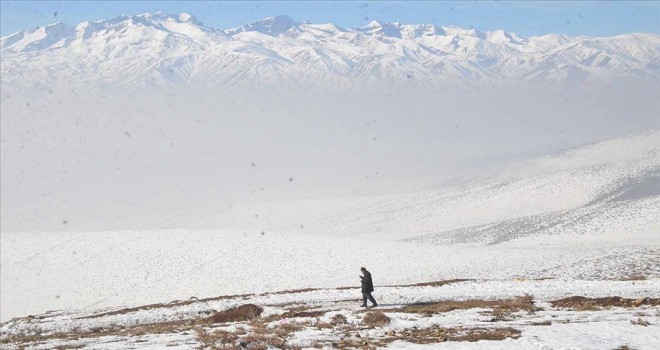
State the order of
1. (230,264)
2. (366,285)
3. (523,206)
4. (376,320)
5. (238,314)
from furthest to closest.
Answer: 1. (523,206)
2. (230,264)
3. (238,314)
4. (366,285)
5. (376,320)

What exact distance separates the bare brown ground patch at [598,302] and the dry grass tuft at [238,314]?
452 inches

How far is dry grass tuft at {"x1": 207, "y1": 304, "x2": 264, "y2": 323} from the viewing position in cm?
2611

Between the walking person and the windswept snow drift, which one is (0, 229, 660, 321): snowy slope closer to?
the windswept snow drift

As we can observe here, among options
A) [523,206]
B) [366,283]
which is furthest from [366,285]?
[523,206]

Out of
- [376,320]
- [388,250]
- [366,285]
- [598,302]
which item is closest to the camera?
[376,320]

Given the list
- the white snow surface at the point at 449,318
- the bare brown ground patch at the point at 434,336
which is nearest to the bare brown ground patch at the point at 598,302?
the white snow surface at the point at 449,318

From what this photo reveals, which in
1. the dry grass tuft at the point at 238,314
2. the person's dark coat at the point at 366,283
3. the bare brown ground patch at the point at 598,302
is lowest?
the bare brown ground patch at the point at 598,302

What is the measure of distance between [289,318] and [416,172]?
164757 mm

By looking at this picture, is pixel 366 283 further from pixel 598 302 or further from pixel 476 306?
pixel 598 302

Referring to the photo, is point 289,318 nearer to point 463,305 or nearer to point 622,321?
point 463,305

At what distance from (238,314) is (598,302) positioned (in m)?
13.7

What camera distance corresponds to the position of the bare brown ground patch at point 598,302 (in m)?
23.4

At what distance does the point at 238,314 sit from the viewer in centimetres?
2653

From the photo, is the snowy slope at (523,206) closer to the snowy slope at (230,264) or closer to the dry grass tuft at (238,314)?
the snowy slope at (230,264)
